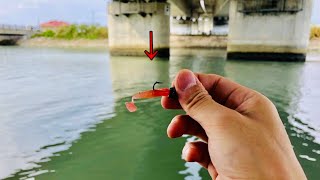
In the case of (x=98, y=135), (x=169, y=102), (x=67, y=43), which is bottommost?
(x=98, y=135)

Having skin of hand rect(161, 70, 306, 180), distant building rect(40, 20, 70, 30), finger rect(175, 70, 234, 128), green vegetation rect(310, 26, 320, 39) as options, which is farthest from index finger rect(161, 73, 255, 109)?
distant building rect(40, 20, 70, 30)

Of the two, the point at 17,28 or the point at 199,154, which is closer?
the point at 199,154

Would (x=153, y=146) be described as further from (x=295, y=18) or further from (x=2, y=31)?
(x=2, y=31)

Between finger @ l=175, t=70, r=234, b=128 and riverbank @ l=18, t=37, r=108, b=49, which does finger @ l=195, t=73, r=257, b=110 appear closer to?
finger @ l=175, t=70, r=234, b=128

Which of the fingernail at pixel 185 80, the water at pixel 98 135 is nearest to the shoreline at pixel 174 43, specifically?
the water at pixel 98 135

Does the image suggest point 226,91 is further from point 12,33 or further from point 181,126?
point 12,33

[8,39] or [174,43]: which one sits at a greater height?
[8,39]

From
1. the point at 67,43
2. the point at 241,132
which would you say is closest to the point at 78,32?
the point at 67,43
